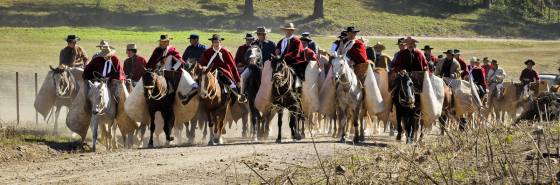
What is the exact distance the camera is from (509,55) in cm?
5634

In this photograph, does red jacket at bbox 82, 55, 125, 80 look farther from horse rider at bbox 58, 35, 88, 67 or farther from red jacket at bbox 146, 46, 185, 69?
horse rider at bbox 58, 35, 88, 67

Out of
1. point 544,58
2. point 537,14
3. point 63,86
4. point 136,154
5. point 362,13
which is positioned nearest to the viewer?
point 136,154

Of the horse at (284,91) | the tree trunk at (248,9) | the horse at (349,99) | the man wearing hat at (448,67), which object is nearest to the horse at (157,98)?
the horse at (284,91)

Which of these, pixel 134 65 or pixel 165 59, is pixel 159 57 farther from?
pixel 134 65

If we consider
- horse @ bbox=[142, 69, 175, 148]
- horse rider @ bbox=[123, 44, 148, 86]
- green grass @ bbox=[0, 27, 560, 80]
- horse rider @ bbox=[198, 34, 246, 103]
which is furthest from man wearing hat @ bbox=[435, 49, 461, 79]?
green grass @ bbox=[0, 27, 560, 80]

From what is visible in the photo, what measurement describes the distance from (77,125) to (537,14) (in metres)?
59.7

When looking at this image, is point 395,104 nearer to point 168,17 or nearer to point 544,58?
point 544,58

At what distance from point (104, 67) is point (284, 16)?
157 feet

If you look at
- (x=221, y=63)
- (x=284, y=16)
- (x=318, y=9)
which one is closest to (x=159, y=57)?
(x=221, y=63)

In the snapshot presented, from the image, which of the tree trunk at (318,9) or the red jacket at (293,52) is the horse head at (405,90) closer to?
the red jacket at (293,52)

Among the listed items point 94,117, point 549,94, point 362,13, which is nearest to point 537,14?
point 362,13

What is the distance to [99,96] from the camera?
20.7 meters

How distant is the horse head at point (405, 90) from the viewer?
2081 centimetres

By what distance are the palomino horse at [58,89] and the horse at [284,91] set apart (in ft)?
20.0
